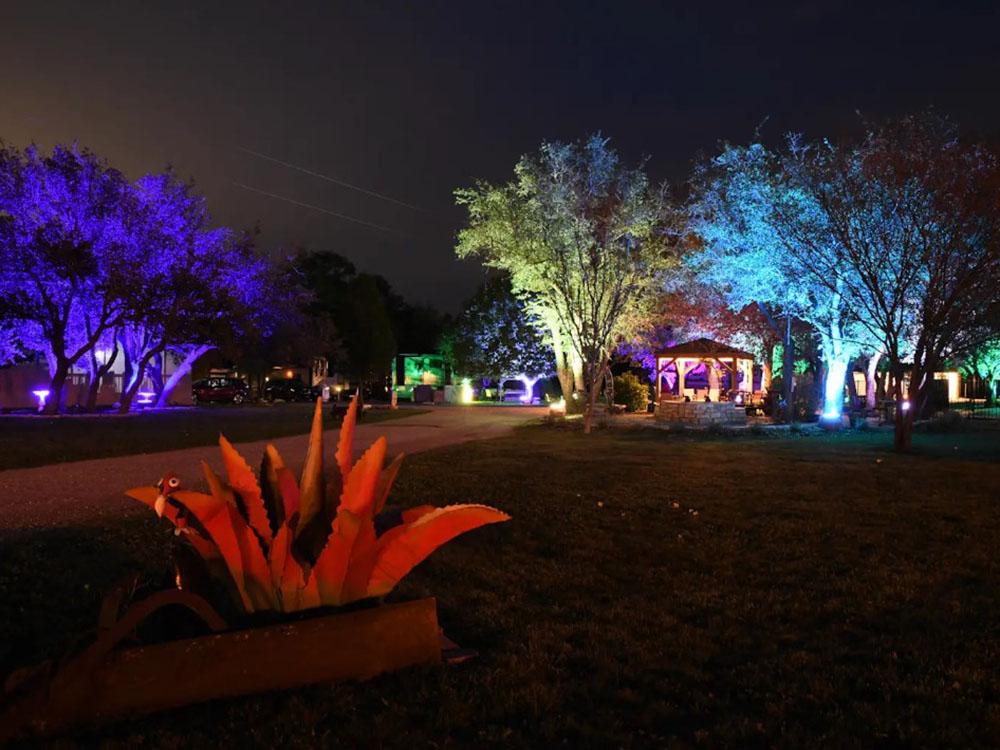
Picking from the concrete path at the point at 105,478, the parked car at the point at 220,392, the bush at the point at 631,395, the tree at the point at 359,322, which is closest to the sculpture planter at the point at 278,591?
the concrete path at the point at 105,478

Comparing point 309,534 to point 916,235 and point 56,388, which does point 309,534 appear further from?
point 56,388

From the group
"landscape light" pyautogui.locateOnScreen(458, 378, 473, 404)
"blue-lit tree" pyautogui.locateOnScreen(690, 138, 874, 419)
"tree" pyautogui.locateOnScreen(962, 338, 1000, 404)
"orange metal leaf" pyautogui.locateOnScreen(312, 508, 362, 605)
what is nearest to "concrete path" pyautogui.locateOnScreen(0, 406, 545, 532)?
"orange metal leaf" pyautogui.locateOnScreen(312, 508, 362, 605)

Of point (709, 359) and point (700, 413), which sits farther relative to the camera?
point (709, 359)

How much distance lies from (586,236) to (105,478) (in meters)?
16.3

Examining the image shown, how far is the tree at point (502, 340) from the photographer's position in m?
48.2

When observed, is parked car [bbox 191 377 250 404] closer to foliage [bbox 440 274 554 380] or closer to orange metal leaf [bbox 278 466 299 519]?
foliage [bbox 440 274 554 380]

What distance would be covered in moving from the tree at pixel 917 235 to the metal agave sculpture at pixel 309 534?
14.2 meters

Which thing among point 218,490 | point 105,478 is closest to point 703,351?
point 105,478

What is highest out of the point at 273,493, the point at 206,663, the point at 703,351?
the point at 703,351

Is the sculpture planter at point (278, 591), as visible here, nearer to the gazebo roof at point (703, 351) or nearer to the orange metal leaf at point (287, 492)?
the orange metal leaf at point (287, 492)

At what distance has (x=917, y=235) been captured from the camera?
16.6m

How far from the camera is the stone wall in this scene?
22875mm

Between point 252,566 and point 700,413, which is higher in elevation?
point 700,413

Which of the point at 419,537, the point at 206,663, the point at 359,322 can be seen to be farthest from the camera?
the point at 359,322
